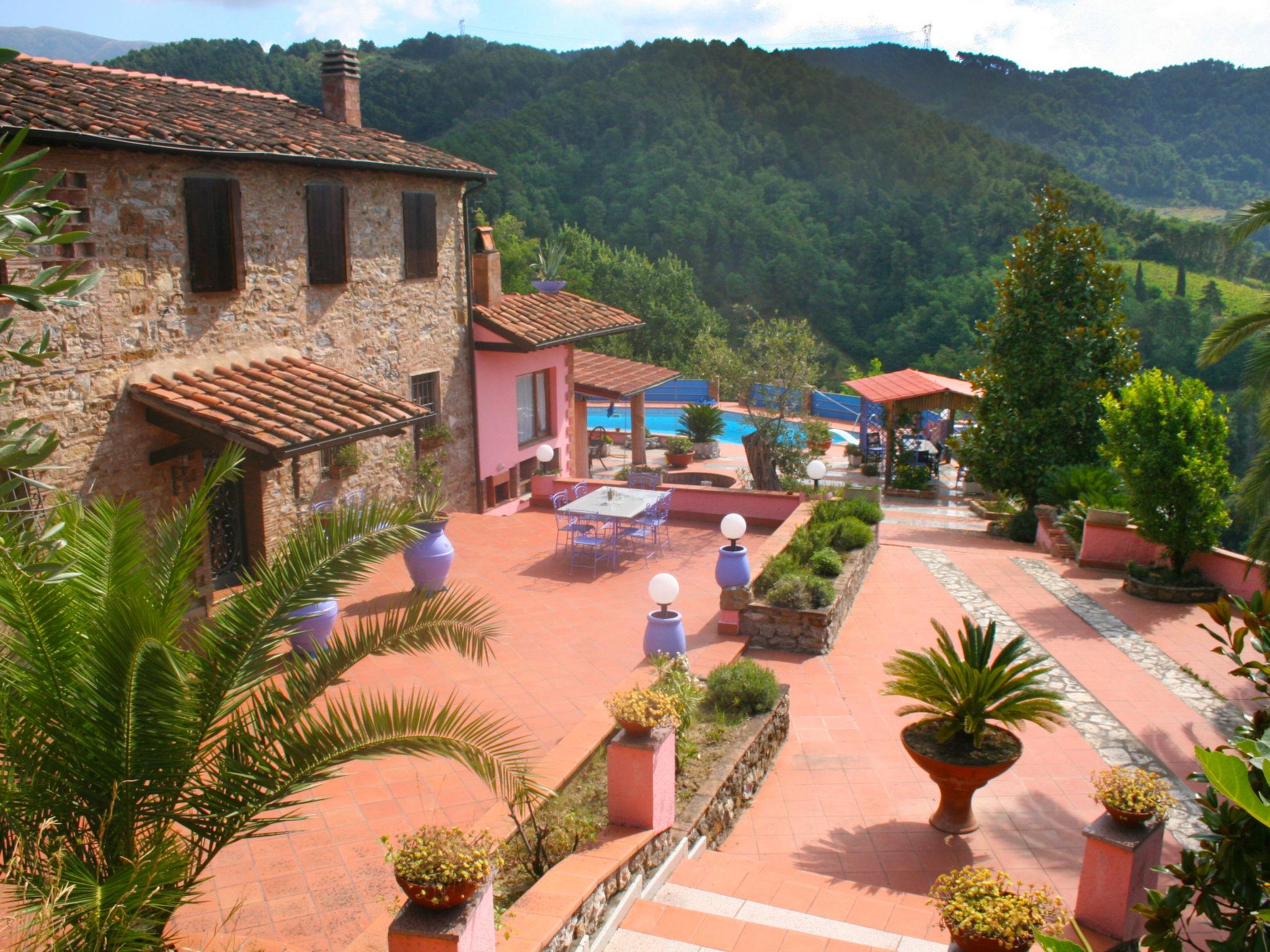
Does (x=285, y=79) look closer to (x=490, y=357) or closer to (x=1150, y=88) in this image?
(x=490, y=357)

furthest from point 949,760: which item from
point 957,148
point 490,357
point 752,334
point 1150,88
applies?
point 1150,88

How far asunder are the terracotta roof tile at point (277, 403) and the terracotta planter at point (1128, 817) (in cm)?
756

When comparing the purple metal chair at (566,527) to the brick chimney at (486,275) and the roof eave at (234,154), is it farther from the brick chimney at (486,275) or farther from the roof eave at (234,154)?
the roof eave at (234,154)

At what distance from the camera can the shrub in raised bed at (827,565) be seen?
37.4 feet

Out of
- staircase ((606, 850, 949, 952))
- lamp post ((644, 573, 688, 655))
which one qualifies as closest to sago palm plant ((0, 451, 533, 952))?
staircase ((606, 850, 949, 952))

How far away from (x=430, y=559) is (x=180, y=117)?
5.35 meters

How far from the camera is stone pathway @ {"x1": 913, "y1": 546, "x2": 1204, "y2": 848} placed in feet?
24.0

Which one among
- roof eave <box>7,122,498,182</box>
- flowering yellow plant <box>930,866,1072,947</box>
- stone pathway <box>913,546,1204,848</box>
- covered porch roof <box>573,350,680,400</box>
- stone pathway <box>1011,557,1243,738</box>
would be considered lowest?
stone pathway <box>1011,557,1243,738</box>

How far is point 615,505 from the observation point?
13000 mm

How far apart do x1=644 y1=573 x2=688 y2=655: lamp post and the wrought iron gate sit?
5.03 m

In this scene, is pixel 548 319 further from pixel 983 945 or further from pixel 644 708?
pixel 983 945

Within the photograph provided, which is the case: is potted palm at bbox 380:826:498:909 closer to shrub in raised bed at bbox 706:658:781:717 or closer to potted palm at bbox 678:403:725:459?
shrub in raised bed at bbox 706:658:781:717

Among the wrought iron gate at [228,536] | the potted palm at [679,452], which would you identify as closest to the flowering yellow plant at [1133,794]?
the wrought iron gate at [228,536]

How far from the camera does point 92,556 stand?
4.65 m
